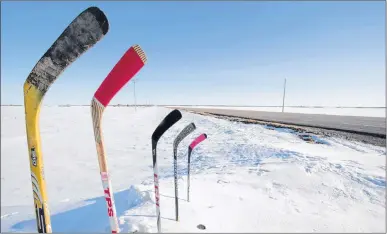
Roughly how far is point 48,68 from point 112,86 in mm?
508

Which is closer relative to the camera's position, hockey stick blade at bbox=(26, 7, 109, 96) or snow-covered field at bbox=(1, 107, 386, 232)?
hockey stick blade at bbox=(26, 7, 109, 96)

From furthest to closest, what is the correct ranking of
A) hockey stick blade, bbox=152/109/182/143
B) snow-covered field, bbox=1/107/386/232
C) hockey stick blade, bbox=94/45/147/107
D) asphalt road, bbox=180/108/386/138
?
asphalt road, bbox=180/108/386/138, snow-covered field, bbox=1/107/386/232, hockey stick blade, bbox=152/109/182/143, hockey stick blade, bbox=94/45/147/107

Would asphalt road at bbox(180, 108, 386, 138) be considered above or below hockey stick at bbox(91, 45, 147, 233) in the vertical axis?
below

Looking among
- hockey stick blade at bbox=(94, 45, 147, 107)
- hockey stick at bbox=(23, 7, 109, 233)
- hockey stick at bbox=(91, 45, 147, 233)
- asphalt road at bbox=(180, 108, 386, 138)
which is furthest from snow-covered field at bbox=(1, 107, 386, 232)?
asphalt road at bbox=(180, 108, 386, 138)

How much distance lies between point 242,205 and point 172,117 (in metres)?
2.27

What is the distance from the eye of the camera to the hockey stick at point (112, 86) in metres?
0.98

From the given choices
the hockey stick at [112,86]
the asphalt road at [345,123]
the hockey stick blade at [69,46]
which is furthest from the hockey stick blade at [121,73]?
the asphalt road at [345,123]

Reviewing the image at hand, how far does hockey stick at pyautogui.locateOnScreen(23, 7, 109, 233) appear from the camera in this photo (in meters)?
1.04

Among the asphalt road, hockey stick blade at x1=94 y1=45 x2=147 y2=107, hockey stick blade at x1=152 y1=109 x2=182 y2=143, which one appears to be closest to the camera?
hockey stick blade at x1=94 y1=45 x2=147 y2=107

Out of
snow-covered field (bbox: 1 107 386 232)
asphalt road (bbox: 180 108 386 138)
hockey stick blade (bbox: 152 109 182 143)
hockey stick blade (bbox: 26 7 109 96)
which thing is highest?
hockey stick blade (bbox: 26 7 109 96)

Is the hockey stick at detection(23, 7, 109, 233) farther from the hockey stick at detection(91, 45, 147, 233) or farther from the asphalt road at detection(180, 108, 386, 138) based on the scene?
the asphalt road at detection(180, 108, 386, 138)

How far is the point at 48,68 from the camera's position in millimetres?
1251

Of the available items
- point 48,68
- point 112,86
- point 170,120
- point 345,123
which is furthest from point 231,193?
point 345,123

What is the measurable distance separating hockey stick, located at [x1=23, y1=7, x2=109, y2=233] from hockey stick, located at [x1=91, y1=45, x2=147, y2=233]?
9.2 inches
